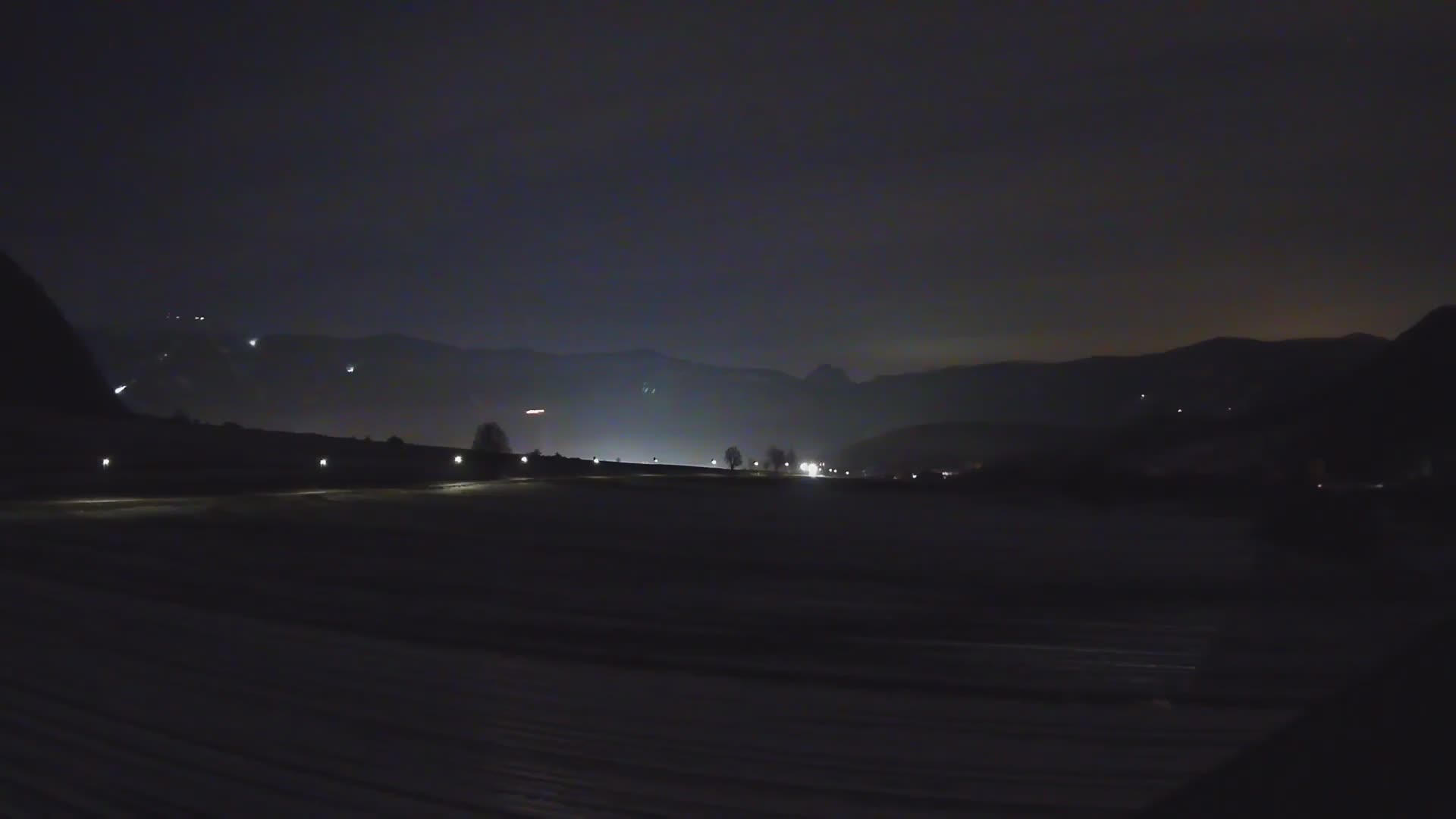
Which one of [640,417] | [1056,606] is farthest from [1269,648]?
[640,417]

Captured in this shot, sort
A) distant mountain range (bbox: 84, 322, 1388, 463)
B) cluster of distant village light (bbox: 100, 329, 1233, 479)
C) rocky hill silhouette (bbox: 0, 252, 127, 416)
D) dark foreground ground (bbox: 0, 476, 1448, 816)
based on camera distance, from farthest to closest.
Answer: rocky hill silhouette (bbox: 0, 252, 127, 416) → distant mountain range (bbox: 84, 322, 1388, 463) → cluster of distant village light (bbox: 100, 329, 1233, 479) → dark foreground ground (bbox: 0, 476, 1448, 816)

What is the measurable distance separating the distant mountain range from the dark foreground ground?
1464 inches

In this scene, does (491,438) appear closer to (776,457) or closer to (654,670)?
(776,457)

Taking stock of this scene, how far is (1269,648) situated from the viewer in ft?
28.7

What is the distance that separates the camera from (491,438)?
242 ft

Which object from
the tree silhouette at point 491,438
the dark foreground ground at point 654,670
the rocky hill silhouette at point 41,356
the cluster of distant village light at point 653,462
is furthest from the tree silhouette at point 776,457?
the dark foreground ground at point 654,670

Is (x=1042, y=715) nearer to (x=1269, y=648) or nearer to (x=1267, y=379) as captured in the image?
(x=1269, y=648)

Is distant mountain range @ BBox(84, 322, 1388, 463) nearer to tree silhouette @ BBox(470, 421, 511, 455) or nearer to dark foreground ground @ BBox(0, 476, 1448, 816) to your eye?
tree silhouette @ BBox(470, 421, 511, 455)

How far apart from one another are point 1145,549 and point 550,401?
294ft

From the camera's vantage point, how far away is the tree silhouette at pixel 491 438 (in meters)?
70.3

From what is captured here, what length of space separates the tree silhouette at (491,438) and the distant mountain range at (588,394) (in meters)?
Answer: 2.07

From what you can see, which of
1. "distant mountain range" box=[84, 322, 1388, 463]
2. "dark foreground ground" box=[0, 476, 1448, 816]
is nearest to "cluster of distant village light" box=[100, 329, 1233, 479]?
"distant mountain range" box=[84, 322, 1388, 463]

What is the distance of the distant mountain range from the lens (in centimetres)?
6334

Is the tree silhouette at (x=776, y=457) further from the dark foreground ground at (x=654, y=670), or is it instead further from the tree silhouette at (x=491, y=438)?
the dark foreground ground at (x=654, y=670)
